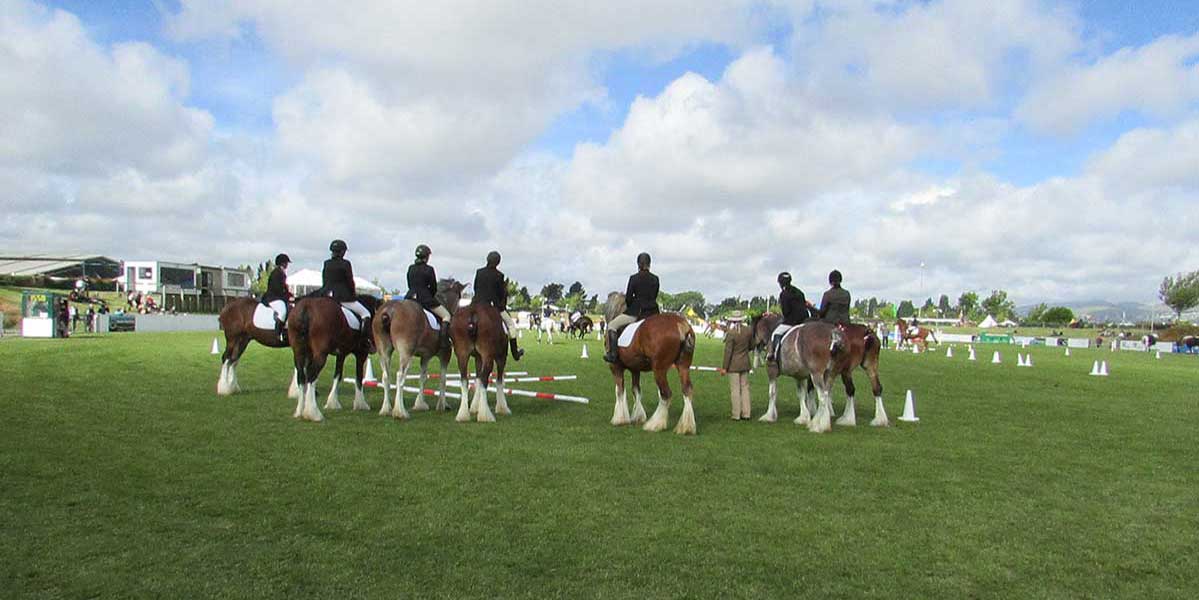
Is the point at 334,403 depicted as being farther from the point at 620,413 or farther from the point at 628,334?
the point at 628,334

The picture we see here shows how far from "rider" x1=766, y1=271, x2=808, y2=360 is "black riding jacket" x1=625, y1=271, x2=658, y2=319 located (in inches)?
83.6

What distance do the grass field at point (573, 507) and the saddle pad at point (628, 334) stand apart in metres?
1.25

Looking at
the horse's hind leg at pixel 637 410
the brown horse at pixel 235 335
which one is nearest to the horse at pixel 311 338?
the brown horse at pixel 235 335

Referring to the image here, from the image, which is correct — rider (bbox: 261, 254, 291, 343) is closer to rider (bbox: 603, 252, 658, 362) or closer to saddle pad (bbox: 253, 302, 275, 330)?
saddle pad (bbox: 253, 302, 275, 330)

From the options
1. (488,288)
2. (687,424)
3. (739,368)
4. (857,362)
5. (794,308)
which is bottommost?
(687,424)

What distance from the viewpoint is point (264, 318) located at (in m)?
13.4

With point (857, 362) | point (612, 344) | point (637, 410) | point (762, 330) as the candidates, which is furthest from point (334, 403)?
point (857, 362)

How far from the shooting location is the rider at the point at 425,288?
39.2 ft

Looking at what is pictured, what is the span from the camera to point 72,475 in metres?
6.93

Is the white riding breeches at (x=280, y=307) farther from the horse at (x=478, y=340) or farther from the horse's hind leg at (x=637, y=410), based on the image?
the horse's hind leg at (x=637, y=410)

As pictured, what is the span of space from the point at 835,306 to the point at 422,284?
659cm

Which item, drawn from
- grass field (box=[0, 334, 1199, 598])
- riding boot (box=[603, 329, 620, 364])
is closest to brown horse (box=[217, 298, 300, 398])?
grass field (box=[0, 334, 1199, 598])

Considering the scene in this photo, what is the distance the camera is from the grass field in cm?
468

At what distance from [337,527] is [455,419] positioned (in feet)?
18.3
